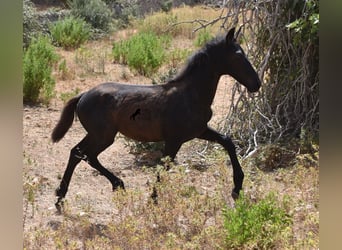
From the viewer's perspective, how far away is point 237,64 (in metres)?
5.05

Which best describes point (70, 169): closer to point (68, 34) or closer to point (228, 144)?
point (228, 144)

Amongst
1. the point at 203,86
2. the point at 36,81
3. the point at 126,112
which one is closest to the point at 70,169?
the point at 126,112

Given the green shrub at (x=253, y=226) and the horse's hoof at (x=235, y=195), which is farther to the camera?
the horse's hoof at (x=235, y=195)

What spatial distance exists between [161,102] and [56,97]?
4.77 m

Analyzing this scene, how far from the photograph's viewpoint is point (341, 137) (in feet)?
2.44

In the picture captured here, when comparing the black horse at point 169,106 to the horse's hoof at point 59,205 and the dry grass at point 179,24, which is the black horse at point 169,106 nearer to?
the horse's hoof at point 59,205

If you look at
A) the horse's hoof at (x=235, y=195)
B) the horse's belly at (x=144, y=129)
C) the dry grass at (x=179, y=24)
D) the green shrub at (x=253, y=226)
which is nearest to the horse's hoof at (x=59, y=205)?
the horse's belly at (x=144, y=129)

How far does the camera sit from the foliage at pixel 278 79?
21.8ft

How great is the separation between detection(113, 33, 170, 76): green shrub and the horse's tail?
540cm

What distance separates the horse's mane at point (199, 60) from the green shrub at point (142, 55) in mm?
5475

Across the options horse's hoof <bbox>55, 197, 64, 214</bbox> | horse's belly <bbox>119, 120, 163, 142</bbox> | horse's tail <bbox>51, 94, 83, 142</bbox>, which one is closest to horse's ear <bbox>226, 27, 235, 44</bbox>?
horse's belly <bbox>119, 120, 163, 142</bbox>

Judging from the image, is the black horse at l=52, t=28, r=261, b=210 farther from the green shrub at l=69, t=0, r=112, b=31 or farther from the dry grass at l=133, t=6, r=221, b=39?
the green shrub at l=69, t=0, r=112, b=31

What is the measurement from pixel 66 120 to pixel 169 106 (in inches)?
37.0

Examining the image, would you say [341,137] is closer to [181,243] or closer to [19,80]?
[19,80]
